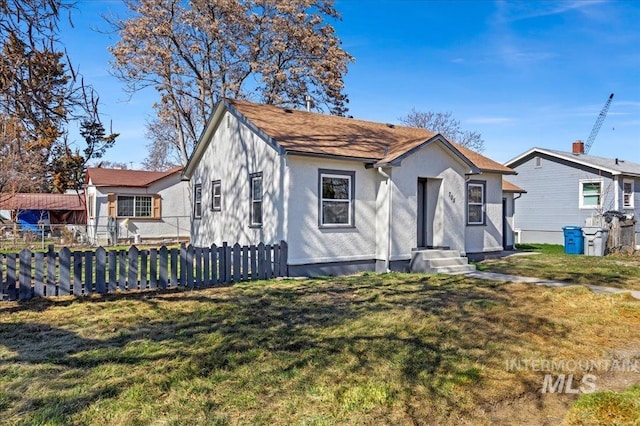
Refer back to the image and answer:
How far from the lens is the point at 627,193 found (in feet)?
80.4

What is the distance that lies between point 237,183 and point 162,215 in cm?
1513

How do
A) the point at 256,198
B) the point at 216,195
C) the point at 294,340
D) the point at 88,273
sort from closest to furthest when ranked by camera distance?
the point at 294,340
the point at 88,273
the point at 256,198
the point at 216,195

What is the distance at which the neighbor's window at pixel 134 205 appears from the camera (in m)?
26.4

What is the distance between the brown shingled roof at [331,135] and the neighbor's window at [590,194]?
10026 millimetres

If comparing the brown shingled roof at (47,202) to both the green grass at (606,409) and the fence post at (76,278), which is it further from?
the green grass at (606,409)

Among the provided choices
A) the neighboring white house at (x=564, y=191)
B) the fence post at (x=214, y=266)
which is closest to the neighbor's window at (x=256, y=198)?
the fence post at (x=214, y=266)

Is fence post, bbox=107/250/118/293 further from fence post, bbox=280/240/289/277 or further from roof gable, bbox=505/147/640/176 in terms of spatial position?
roof gable, bbox=505/147/640/176

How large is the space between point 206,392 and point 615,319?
21.3ft

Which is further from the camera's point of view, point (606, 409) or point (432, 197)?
point (432, 197)

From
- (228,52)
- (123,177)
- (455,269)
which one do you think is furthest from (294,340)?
(123,177)

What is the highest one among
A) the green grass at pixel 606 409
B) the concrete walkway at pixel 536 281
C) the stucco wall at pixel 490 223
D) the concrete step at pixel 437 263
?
the stucco wall at pixel 490 223

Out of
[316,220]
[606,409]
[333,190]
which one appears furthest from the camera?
[333,190]

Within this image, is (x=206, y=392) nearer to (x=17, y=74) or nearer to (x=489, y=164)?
(x=17, y=74)

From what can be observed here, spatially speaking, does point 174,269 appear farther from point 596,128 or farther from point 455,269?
point 596,128
